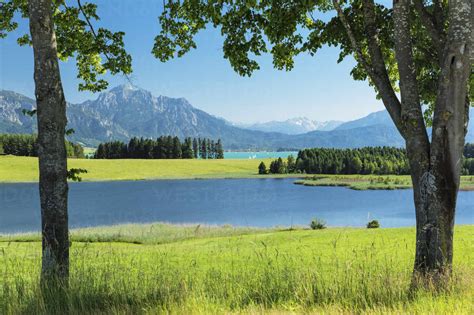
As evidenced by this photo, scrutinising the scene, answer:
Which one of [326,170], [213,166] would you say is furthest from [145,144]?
[326,170]

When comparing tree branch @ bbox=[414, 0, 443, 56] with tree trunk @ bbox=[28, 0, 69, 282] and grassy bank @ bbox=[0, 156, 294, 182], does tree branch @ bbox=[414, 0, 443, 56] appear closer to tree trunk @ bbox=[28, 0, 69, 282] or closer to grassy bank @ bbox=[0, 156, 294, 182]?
tree trunk @ bbox=[28, 0, 69, 282]

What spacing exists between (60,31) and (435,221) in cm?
962

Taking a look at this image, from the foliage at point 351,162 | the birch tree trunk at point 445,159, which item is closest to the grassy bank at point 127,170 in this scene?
the foliage at point 351,162

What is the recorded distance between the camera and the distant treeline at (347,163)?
15662 centimetres

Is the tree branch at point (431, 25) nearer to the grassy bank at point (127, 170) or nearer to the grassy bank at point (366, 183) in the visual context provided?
the grassy bank at point (366, 183)

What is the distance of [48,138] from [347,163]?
158m

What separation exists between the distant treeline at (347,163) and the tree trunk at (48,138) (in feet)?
509

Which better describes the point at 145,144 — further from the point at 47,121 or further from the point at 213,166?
the point at 47,121

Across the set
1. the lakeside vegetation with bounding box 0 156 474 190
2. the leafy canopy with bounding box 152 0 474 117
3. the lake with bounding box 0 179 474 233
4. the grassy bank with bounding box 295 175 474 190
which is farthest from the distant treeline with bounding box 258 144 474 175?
the leafy canopy with bounding box 152 0 474 117

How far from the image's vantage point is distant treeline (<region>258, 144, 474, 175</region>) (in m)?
157

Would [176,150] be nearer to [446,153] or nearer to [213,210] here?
[213,210]

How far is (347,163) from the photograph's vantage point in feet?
520

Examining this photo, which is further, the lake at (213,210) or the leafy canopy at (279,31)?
the lake at (213,210)

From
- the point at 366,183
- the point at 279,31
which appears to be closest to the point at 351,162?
the point at 366,183
